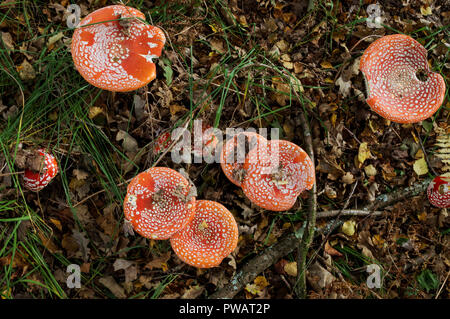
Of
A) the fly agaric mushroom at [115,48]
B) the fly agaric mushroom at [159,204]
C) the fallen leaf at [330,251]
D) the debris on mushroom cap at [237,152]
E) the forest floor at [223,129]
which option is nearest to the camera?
the fly agaric mushroom at [115,48]

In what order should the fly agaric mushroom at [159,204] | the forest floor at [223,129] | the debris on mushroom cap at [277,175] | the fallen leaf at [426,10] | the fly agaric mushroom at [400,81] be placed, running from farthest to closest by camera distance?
the fallen leaf at [426,10] < the forest floor at [223,129] < the fly agaric mushroom at [400,81] < the debris on mushroom cap at [277,175] < the fly agaric mushroom at [159,204]

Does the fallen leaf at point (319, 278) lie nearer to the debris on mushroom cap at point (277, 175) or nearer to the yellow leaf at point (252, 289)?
the yellow leaf at point (252, 289)

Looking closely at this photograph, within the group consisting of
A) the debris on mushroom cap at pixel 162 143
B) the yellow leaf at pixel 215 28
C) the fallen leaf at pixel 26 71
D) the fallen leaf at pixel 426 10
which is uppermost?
the fallen leaf at pixel 426 10

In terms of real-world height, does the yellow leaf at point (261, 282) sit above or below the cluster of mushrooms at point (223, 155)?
below

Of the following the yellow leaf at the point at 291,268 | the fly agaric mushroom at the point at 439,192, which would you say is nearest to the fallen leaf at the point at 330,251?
the yellow leaf at the point at 291,268

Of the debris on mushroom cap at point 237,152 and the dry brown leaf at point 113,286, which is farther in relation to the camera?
the dry brown leaf at point 113,286

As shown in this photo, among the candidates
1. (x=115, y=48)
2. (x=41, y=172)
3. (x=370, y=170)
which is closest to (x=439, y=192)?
(x=370, y=170)

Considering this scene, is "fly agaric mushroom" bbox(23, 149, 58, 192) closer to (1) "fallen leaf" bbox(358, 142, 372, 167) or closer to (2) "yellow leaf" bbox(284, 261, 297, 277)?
(2) "yellow leaf" bbox(284, 261, 297, 277)

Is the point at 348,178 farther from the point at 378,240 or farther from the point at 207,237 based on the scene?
the point at 207,237
